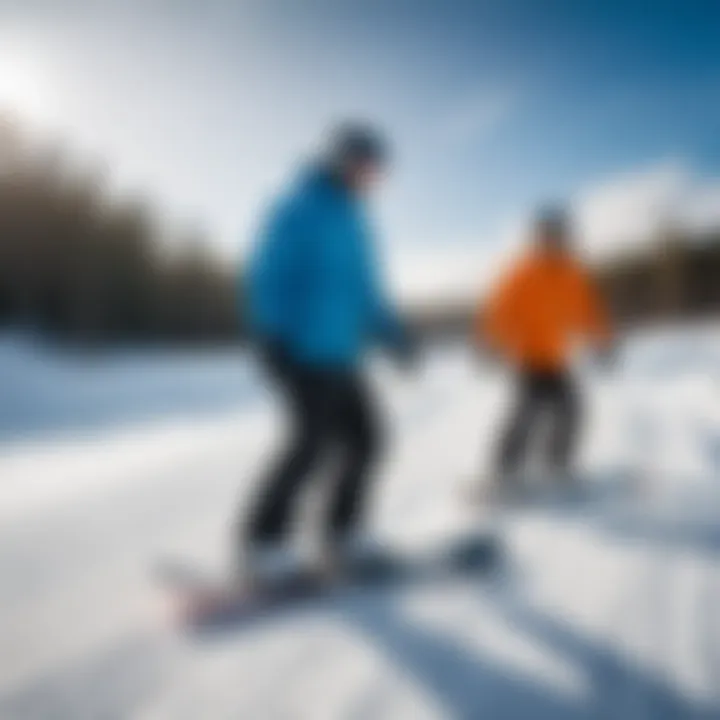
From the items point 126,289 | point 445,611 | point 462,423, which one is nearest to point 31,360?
point 126,289

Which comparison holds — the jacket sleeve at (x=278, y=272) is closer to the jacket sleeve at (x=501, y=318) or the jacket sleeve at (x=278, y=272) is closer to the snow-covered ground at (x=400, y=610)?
the snow-covered ground at (x=400, y=610)

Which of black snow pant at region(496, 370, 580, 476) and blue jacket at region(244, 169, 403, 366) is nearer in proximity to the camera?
blue jacket at region(244, 169, 403, 366)

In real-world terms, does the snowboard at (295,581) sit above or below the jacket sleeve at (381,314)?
below

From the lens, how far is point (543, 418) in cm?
348

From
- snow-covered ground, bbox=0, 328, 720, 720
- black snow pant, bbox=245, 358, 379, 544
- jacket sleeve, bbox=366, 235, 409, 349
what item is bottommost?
snow-covered ground, bbox=0, 328, 720, 720

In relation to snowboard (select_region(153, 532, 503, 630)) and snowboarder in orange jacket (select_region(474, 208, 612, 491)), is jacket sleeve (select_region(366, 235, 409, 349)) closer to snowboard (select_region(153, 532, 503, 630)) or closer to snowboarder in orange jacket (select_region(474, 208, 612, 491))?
snowboard (select_region(153, 532, 503, 630))

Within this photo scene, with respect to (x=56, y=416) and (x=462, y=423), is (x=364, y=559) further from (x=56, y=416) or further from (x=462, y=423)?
(x=56, y=416)

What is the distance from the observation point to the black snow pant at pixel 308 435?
2191 mm

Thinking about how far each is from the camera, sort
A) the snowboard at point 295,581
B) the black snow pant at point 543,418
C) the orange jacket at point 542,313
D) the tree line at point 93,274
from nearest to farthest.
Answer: the snowboard at point 295,581
the orange jacket at point 542,313
the black snow pant at point 543,418
the tree line at point 93,274

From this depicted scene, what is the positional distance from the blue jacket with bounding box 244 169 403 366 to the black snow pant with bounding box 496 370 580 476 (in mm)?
1423

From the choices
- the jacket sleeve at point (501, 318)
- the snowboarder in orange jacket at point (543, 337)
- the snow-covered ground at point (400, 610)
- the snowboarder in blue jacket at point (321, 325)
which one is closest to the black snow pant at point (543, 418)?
the snowboarder in orange jacket at point (543, 337)

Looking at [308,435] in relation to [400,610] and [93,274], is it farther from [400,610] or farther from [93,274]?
[93,274]

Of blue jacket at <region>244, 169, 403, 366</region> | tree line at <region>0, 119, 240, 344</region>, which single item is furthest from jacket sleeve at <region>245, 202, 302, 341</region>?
tree line at <region>0, 119, 240, 344</region>

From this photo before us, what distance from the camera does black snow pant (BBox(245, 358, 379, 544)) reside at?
2.19 m
